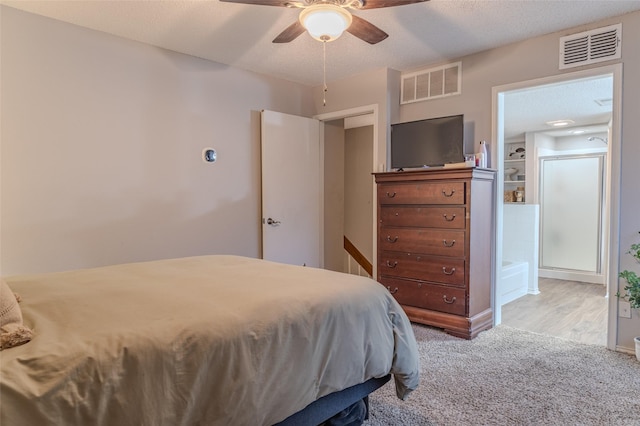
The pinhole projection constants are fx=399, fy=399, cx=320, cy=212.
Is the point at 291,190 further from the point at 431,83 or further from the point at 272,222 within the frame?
the point at 431,83

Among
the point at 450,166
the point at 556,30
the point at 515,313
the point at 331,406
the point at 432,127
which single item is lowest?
the point at 515,313

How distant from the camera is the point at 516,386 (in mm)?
2320

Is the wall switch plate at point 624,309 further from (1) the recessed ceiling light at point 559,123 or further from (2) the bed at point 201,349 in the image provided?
(1) the recessed ceiling light at point 559,123

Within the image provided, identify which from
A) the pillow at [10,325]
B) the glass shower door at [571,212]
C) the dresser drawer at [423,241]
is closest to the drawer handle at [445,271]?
the dresser drawer at [423,241]

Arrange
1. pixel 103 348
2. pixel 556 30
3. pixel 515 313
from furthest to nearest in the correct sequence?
pixel 515 313, pixel 556 30, pixel 103 348

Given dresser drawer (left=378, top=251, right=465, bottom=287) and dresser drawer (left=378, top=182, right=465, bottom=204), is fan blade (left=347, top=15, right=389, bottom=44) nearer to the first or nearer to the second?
dresser drawer (left=378, top=182, right=465, bottom=204)

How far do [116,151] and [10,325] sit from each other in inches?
93.2

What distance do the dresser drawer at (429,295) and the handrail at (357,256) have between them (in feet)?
5.19

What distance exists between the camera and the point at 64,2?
2650 millimetres

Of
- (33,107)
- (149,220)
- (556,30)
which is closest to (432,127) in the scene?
(556,30)

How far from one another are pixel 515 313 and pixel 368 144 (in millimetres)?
2636

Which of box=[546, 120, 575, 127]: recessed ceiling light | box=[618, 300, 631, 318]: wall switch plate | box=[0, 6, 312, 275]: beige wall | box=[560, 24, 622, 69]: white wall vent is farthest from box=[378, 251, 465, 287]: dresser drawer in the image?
box=[546, 120, 575, 127]: recessed ceiling light

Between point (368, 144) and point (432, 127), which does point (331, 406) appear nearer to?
point (432, 127)

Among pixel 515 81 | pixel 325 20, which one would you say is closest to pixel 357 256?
pixel 515 81
